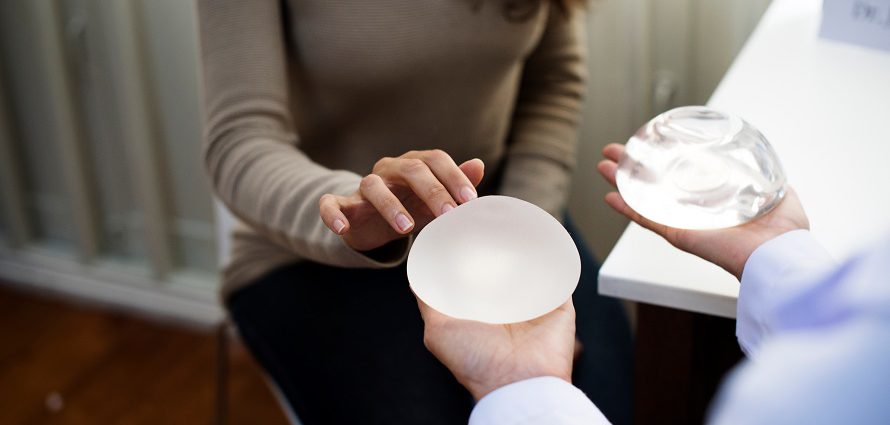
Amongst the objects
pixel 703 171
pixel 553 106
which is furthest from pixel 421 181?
pixel 553 106

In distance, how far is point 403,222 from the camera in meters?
0.44

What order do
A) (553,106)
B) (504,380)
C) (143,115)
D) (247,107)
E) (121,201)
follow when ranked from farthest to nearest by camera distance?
(121,201) → (143,115) → (553,106) → (247,107) → (504,380)

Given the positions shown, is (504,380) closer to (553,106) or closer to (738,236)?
(738,236)

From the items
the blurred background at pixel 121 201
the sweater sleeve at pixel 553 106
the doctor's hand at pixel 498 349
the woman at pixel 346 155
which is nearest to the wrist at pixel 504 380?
the doctor's hand at pixel 498 349

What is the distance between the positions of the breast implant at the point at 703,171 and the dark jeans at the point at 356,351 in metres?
0.15

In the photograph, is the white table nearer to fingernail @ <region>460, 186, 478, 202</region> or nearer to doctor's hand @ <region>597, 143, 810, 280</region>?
doctor's hand @ <region>597, 143, 810, 280</region>

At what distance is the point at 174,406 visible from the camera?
1218 millimetres

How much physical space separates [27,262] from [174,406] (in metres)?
0.41

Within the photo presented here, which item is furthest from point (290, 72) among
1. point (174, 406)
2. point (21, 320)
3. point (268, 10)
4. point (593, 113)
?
point (21, 320)

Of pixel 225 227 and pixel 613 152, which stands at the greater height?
pixel 613 152

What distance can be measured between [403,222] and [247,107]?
10.0 inches

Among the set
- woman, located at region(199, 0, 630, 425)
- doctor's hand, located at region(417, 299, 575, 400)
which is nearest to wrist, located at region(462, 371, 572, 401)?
doctor's hand, located at region(417, 299, 575, 400)

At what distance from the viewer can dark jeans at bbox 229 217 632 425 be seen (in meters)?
0.68

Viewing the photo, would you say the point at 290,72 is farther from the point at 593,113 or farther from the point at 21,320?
the point at 21,320
